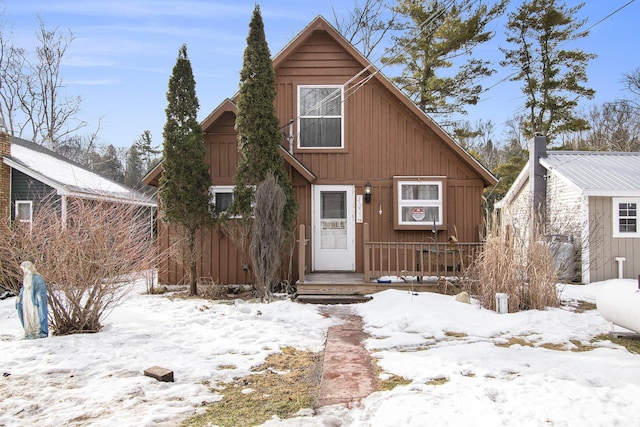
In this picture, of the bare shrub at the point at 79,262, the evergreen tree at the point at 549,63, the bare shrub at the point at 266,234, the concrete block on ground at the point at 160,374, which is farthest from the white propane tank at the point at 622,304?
the evergreen tree at the point at 549,63

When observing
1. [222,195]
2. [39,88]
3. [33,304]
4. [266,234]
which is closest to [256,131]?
[222,195]

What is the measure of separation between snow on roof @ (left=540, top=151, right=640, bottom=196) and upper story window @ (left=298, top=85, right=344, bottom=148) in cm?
718

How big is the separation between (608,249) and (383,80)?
8047 mm

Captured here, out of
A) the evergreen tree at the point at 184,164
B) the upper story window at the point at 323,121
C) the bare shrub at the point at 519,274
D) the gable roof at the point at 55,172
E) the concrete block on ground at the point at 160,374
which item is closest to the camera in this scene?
the concrete block on ground at the point at 160,374

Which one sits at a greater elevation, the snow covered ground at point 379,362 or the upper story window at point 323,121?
the upper story window at point 323,121

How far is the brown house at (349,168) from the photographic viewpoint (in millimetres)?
10414

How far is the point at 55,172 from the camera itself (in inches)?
606

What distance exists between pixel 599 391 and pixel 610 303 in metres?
2.83

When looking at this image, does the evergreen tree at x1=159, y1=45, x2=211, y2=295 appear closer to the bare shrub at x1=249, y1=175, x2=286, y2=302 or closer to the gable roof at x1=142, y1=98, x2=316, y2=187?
the gable roof at x1=142, y1=98, x2=316, y2=187

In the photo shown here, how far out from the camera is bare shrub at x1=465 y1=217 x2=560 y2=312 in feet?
24.0

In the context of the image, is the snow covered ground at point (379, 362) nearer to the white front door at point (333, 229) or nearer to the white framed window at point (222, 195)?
the white front door at point (333, 229)

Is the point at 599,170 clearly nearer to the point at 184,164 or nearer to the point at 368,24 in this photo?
the point at 184,164

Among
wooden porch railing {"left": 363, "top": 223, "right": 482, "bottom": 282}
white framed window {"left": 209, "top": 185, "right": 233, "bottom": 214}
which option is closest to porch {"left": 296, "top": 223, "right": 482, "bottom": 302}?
wooden porch railing {"left": 363, "top": 223, "right": 482, "bottom": 282}

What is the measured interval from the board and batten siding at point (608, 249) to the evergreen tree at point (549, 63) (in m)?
11.0
